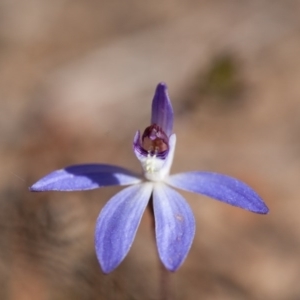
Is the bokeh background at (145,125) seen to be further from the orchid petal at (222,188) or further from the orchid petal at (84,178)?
the orchid petal at (222,188)

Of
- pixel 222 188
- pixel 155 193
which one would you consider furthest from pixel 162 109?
pixel 222 188

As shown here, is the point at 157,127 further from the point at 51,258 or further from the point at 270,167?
the point at 270,167

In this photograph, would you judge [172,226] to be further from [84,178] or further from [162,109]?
[162,109]

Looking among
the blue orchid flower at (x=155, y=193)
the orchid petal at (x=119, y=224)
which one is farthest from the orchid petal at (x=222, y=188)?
the orchid petal at (x=119, y=224)

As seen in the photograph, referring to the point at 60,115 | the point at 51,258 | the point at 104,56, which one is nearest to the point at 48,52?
the point at 104,56

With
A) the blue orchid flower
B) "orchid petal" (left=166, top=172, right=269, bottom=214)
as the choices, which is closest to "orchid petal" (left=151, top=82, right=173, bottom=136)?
the blue orchid flower

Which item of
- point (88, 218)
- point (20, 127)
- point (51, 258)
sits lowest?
point (51, 258)

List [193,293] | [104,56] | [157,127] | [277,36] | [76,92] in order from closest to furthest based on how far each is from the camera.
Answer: [157,127] → [193,293] → [76,92] → [104,56] → [277,36]
